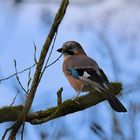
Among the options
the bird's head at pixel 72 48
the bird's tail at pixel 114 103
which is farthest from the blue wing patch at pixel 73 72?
the bird's tail at pixel 114 103

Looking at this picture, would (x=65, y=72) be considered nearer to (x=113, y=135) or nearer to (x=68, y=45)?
(x=68, y=45)

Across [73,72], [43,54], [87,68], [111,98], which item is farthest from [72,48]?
[43,54]

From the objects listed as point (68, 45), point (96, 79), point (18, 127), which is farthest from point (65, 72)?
point (18, 127)

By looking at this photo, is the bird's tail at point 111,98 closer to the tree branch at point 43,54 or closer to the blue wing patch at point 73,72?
the blue wing patch at point 73,72

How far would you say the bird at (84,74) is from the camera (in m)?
4.61

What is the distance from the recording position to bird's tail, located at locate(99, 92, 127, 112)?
446 cm

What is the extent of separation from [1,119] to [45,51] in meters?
0.72

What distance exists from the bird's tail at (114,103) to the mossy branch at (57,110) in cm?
5

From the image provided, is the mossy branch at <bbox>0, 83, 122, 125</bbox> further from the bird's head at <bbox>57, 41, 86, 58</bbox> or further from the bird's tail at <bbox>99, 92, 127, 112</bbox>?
the bird's head at <bbox>57, 41, 86, 58</bbox>

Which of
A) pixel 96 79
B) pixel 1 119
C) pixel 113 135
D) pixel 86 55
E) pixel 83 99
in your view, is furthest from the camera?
pixel 86 55

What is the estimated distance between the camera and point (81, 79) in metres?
5.29

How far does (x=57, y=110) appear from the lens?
3367 millimetres

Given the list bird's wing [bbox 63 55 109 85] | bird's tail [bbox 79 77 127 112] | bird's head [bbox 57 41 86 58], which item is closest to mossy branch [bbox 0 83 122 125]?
bird's tail [bbox 79 77 127 112]

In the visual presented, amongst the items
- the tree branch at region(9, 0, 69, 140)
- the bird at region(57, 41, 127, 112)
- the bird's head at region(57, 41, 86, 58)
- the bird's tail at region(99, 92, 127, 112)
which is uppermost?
the bird's head at region(57, 41, 86, 58)
